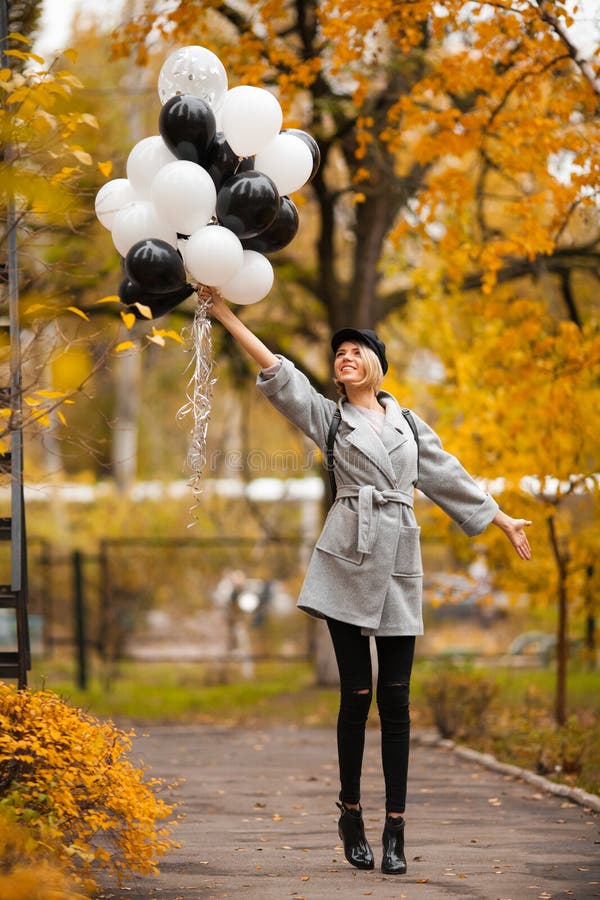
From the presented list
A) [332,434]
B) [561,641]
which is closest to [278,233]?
[332,434]

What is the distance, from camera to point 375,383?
436 cm

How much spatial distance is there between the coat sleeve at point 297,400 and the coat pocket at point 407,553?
0.43 m

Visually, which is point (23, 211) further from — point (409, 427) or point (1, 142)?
point (409, 427)

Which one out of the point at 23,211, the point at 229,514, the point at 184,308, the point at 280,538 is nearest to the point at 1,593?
the point at 23,211

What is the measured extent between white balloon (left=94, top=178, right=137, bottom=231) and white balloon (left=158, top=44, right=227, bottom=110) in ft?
1.26

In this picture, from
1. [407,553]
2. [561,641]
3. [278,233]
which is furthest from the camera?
[561,641]

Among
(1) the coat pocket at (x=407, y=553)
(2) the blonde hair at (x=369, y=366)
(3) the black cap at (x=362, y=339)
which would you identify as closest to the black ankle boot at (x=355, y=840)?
(1) the coat pocket at (x=407, y=553)

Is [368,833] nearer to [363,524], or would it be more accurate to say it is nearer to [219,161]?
[363,524]

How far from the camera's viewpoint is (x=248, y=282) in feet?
14.0

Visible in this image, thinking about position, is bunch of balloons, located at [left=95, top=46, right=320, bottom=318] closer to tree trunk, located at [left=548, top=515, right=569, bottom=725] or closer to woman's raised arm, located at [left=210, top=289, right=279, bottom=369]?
woman's raised arm, located at [left=210, top=289, right=279, bottom=369]

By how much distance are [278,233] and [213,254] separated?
490mm

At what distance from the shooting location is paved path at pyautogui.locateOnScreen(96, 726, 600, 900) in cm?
382

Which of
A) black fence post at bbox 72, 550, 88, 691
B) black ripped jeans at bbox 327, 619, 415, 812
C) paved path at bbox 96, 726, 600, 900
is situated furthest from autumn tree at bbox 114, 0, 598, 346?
black fence post at bbox 72, 550, 88, 691

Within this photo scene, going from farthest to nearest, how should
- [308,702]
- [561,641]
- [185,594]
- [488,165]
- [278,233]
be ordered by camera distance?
1. [185,594]
2. [308,702]
3. [488,165]
4. [561,641]
5. [278,233]
